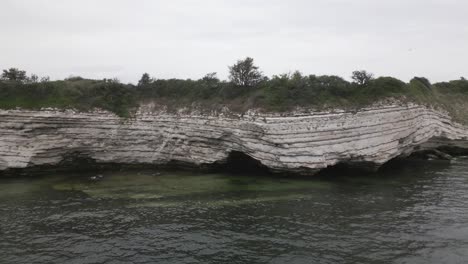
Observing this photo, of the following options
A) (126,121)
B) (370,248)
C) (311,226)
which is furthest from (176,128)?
(370,248)

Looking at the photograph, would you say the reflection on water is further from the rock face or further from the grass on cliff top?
the grass on cliff top

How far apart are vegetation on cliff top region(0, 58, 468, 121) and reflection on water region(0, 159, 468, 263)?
6.37 meters

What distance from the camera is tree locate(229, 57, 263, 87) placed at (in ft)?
104

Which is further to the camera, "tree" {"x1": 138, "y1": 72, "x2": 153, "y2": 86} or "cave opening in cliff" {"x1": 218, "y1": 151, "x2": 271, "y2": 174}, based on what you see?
"tree" {"x1": 138, "y1": 72, "x2": 153, "y2": 86}

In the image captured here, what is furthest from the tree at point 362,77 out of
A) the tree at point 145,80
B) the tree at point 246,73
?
the tree at point 145,80

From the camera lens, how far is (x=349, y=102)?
2855cm

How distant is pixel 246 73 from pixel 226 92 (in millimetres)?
2500

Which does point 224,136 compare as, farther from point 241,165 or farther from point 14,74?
point 14,74

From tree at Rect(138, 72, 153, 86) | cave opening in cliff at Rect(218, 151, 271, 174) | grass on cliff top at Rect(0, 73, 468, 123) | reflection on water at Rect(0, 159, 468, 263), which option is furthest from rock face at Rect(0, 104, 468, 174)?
tree at Rect(138, 72, 153, 86)

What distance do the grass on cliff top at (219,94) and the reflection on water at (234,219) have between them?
20.3ft

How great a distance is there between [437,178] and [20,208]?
26928 mm

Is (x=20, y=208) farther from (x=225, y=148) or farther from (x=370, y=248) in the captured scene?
(x=370, y=248)

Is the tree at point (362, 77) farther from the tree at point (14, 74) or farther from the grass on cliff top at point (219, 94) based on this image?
the tree at point (14, 74)

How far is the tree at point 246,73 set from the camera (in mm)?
31781
